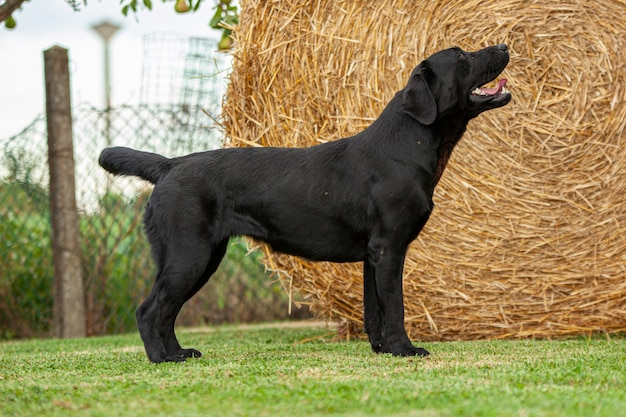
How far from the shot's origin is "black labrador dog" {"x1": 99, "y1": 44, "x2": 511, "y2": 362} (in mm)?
3271

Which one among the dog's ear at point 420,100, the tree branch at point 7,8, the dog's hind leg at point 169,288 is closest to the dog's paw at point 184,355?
the dog's hind leg at point 169,288

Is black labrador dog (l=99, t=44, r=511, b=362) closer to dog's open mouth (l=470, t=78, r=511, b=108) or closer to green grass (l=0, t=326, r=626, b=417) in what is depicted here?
dog's open mouth (l=470, t=78, r=511, b=108)

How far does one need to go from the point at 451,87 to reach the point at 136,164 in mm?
1297

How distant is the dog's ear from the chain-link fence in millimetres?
2205

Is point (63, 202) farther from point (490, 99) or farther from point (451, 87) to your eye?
point (490, 99)

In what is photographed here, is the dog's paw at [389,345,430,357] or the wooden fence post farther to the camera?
the wooden fence post

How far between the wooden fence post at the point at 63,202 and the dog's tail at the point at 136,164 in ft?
5.97

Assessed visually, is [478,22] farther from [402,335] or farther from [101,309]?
[101,309]

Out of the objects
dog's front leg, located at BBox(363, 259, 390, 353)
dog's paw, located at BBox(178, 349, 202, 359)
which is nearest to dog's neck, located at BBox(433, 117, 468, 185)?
dog's front leg, located at BBox(363, 259, 390, 353)

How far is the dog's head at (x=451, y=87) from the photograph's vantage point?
11.1ft

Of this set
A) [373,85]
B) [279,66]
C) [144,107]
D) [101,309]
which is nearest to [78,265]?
[101,309]

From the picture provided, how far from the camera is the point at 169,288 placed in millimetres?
3256

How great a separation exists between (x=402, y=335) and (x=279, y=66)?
165 cm

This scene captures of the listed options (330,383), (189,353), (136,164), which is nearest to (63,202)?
(136,164)
